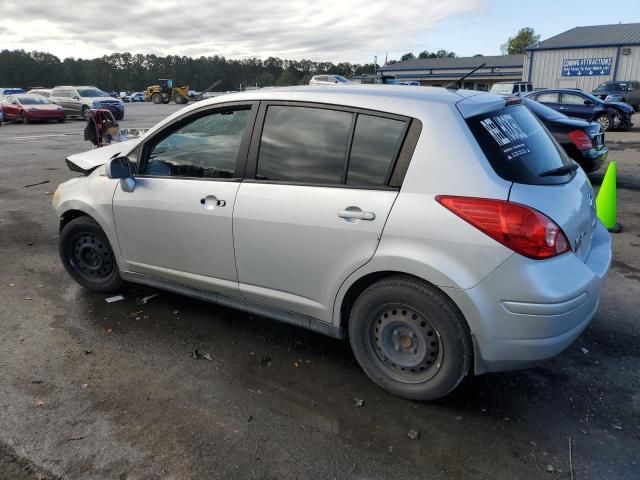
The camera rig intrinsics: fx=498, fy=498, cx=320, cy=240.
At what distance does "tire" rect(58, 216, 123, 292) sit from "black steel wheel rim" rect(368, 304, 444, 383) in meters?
2.49

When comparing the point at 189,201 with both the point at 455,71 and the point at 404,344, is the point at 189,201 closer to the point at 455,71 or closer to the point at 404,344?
the point at 404,344

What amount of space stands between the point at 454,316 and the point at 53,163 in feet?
42.0

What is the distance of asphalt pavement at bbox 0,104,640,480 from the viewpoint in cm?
245

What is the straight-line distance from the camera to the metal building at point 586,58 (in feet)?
124

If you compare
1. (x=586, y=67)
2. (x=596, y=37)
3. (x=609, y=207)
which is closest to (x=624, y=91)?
(x=586, y=67)

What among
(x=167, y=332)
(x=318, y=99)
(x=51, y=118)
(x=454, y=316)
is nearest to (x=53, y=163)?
(x=167, y=332)

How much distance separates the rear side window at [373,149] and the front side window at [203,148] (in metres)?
0.88

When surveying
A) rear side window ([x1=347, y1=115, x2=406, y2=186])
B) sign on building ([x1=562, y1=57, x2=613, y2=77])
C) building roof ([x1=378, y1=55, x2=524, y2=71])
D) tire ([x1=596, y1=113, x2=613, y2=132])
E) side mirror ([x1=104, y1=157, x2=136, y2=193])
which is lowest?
tire ([x1=596, y1=113, x2=613, y2=132])

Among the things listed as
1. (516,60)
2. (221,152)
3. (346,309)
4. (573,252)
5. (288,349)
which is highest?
(516,60)

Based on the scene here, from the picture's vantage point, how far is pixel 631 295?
4375 mm

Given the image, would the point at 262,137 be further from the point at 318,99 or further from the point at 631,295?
the point at 631,295

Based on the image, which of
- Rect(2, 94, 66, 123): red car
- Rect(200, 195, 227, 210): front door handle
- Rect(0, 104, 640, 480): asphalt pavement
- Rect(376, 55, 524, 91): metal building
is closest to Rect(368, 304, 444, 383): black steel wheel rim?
Rect(0, 104, 640, 480): asphalt pavement

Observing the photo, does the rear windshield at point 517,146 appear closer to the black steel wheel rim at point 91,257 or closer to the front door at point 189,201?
the front door at point 189,201

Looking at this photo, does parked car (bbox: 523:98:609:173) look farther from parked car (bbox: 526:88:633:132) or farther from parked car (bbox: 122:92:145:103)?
parked car (bbox: 122:92:145:103)
